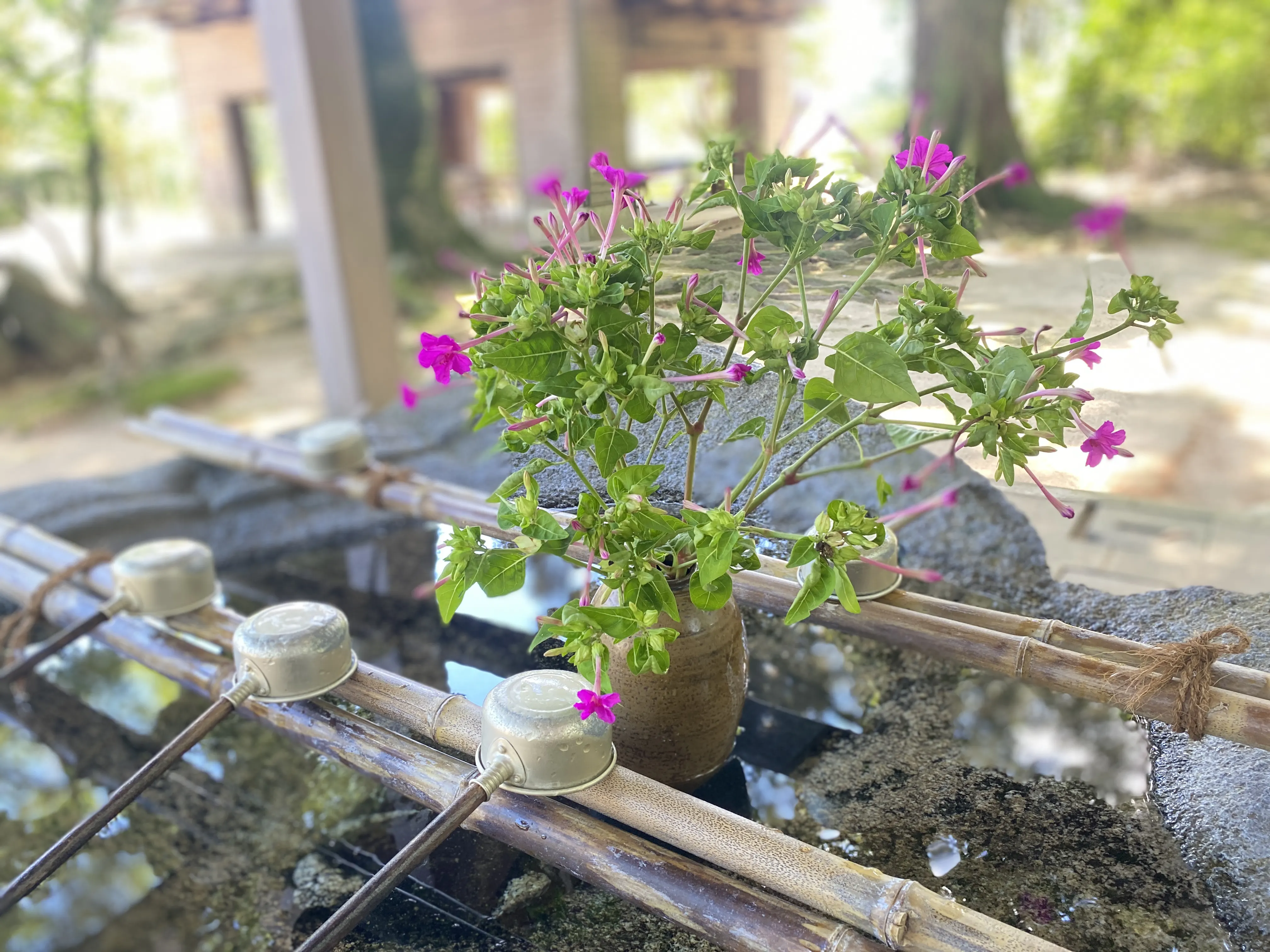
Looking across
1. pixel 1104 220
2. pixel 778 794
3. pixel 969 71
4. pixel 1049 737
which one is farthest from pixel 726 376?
pixel 969 71

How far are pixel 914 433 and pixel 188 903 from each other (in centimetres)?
130

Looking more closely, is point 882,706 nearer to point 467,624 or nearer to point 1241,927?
point 1241,927

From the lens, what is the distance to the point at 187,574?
63.3 inches

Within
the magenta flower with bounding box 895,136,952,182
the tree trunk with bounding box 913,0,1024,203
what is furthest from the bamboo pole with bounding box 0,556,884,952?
the tree trunk with bounding box 913,0,1024,203

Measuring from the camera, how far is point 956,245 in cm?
97

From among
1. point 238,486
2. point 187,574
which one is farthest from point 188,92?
point 187,574

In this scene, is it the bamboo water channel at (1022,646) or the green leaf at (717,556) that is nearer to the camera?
the green leaf at (717,556)

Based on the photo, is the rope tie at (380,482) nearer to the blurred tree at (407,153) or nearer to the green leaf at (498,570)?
the green leaf at (498,570)

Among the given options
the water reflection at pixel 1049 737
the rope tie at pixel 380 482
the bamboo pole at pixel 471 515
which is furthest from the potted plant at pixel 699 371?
the rope tie at pixel 380 482

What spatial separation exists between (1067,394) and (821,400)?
30cm

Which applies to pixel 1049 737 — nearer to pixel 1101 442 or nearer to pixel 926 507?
pixel 926 507

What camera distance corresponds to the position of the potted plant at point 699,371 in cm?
92

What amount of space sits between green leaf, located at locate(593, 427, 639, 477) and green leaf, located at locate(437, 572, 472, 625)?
0.19m

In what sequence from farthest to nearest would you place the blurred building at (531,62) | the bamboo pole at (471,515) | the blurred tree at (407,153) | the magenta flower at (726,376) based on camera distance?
1. the blurred building at (531,62)
2. the blurred tree at (407,153)
3. the bamboo pole at (471,515)
4. the magenta flower at (726,376)
